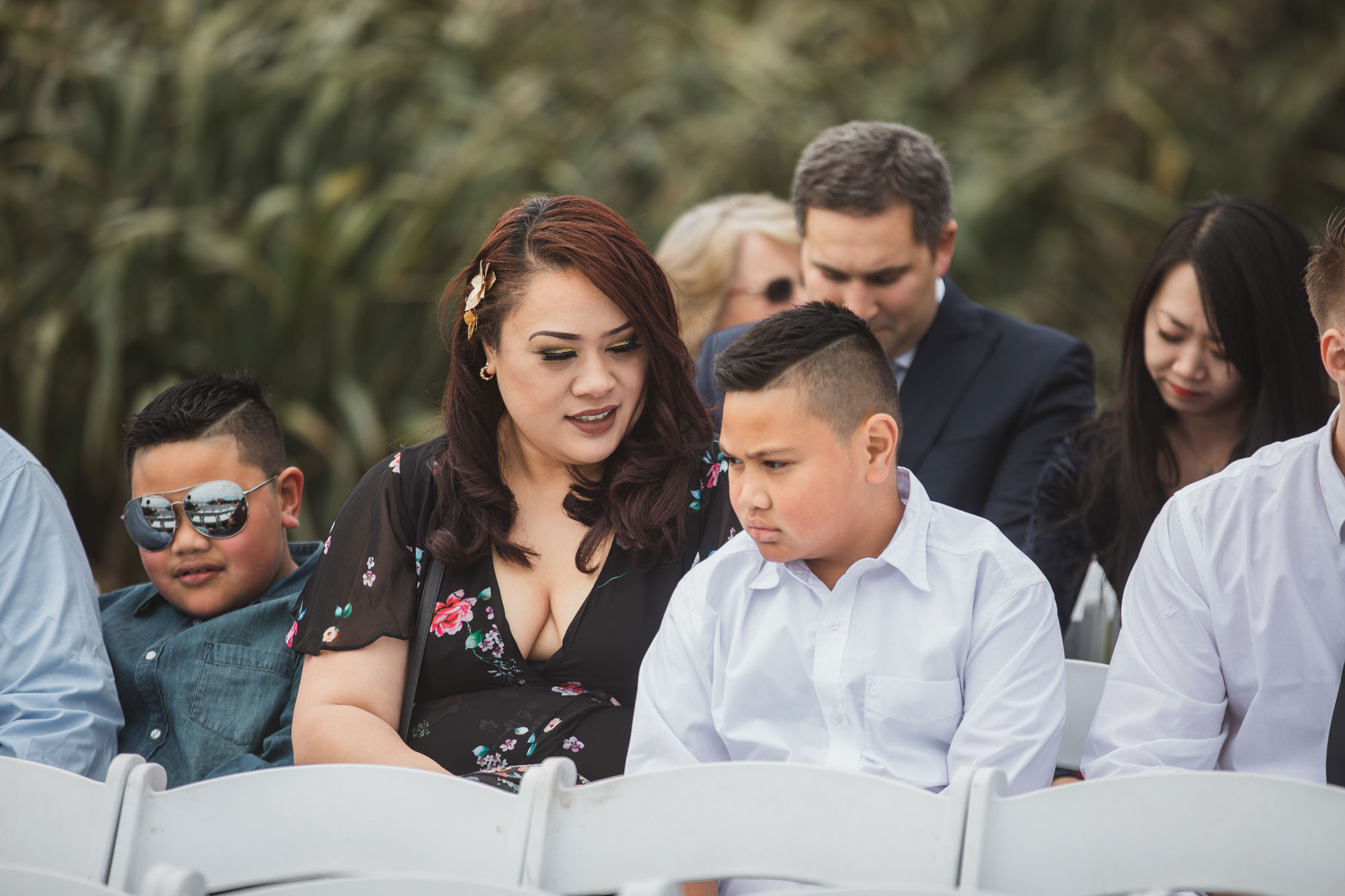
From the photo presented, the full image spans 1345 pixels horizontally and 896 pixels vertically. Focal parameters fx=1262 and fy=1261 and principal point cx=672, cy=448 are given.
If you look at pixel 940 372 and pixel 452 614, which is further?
pixel 940 372

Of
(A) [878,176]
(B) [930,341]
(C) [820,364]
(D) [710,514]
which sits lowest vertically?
(D) [710,514]

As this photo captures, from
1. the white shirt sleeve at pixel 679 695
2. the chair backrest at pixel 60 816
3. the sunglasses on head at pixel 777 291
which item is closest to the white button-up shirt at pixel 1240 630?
the white shirt sleeve at pixel 679 695

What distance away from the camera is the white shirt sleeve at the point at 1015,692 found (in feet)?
6.12

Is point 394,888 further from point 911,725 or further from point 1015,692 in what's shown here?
point 1015,692

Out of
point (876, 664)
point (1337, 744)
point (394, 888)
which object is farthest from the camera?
point (876, 664)

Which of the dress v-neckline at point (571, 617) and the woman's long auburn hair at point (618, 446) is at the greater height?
the woman's long auburn hair at point (618, 446)

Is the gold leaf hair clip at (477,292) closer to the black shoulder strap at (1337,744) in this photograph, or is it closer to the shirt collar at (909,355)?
the shirt collar at (909,355)

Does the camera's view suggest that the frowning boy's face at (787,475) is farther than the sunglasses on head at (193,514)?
No

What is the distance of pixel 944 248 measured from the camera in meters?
3.15

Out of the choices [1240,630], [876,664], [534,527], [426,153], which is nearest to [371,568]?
[534,527]

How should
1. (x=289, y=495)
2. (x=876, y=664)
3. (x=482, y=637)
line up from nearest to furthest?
1. (x=876, y=664)
2. (x=482, y=637)
3. (x=289, y=495)

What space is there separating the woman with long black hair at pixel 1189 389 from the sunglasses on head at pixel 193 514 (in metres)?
1.68

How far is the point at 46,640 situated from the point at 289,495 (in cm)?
61

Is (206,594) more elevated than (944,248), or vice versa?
(944,248)
